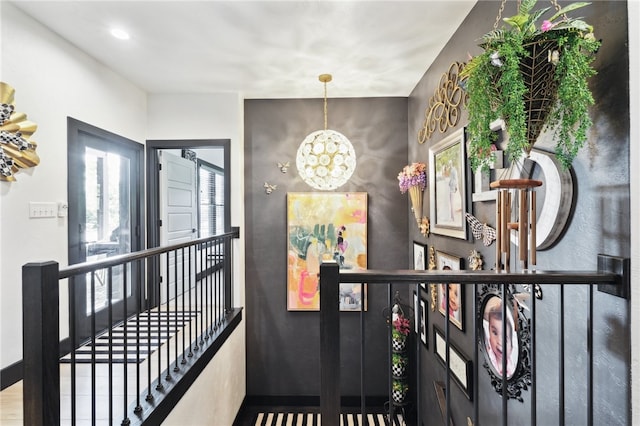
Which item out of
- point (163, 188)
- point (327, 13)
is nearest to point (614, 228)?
point (327, 13)

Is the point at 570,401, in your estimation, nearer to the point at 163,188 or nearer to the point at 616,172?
the point at 616,172

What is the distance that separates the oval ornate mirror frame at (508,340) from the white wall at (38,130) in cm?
274

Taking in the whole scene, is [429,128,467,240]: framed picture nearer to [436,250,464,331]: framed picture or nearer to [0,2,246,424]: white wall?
[436,250,464,331]: framed picture

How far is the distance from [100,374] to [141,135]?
7.67ft

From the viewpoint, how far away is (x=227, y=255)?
3.18 meters

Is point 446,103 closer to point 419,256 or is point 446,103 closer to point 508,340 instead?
point 419,256

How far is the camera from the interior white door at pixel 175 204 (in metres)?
3.59

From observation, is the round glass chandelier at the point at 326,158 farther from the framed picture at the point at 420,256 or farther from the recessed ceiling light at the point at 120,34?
the recessed ceiling light at the point at 120,34

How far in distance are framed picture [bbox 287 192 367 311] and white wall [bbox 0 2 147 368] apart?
1.98 metres

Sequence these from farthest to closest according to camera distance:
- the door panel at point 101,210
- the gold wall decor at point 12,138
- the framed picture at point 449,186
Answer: the door panel at point 101,210 < the framed picture at point 449,186 < the gold wall decor at point 12,138

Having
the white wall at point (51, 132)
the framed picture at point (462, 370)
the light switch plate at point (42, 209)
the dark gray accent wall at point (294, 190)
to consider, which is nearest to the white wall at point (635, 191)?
the framed picture at point (462, 370)

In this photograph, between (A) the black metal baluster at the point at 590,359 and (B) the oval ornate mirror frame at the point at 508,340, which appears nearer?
(A) the black metal baluster at the point at 590,359

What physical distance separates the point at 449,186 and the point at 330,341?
1722mm

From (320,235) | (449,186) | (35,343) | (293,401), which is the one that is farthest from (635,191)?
(293,401)
